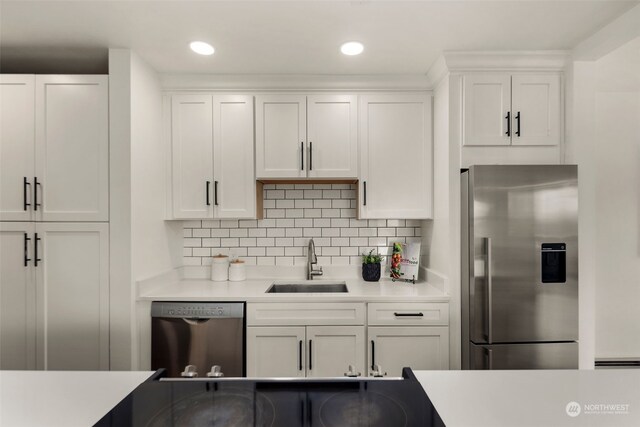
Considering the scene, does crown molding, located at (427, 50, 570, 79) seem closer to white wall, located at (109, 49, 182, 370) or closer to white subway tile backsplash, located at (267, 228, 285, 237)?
white subway tile backsplash, located at (267, 228, 285, 237)

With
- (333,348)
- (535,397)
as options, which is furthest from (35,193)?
(535,397)

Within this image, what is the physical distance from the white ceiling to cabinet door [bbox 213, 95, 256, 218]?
12.2 inches

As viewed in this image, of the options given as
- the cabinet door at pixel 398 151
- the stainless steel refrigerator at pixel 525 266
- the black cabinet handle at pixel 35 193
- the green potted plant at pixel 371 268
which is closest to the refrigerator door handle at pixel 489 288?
the stainless steel refrigerator at pixel 525 266

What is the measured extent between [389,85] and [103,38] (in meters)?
1.93

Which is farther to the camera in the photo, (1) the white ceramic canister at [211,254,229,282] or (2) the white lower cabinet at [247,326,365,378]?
(1) the white ceramic canister at [211,254,229,282]

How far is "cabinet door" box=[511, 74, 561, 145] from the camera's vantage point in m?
2.47

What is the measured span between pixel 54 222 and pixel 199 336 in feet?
3.85

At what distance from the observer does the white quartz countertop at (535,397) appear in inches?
32.7

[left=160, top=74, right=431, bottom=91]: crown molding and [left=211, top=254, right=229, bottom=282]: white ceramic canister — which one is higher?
[left=160, top=74, right=431, bottom=91]: crown molding

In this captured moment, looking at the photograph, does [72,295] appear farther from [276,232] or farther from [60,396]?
[60,396]

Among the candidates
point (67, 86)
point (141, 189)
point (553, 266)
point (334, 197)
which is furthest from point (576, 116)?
point (67, 86)

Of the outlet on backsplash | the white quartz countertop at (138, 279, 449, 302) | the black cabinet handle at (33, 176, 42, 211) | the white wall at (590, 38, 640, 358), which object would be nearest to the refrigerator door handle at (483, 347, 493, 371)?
the white quartz countertop at (138, 279, 449, 302)

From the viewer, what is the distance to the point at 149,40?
226 cm

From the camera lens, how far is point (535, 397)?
925 millimetres
